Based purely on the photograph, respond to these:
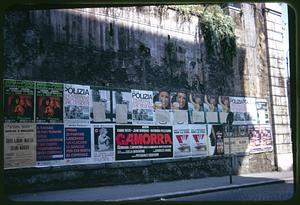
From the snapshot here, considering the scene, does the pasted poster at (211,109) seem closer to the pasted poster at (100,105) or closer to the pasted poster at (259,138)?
the pasted poster at (259,138)

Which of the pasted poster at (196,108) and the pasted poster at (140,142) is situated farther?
the pasted poster at (196,108)

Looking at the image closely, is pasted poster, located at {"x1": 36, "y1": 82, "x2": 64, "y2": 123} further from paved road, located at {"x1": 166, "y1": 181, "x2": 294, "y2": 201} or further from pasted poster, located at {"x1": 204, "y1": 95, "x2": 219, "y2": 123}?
pasted poster, located at {"x1": 204, "y1": 95, "x2": 219, "y2": 123}

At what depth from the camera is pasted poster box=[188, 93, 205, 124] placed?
12.0m

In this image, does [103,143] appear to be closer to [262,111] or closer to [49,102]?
[49,102]

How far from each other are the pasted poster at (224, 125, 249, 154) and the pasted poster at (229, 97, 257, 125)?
0.64ft

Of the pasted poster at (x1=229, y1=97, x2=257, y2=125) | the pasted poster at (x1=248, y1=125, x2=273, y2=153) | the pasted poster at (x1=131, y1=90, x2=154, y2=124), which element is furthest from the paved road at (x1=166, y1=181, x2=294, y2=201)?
the pasted poster at (x1=248, y1=125, x2=273, y2=153)

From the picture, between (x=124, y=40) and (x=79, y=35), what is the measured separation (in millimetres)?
1325

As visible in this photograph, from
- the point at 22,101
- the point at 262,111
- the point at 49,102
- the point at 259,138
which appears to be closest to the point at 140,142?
the point at 49,102

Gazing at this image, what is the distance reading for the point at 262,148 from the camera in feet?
44.2

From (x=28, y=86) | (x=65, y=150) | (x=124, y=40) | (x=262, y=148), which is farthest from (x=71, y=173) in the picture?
(x=262, y=148)

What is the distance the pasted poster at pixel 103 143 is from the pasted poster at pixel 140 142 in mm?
130

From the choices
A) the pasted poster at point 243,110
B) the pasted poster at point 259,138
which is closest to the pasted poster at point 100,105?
the pasted poster at point 243,110

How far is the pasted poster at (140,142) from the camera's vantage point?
1017cm

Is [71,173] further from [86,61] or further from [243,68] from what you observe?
[243,68]
